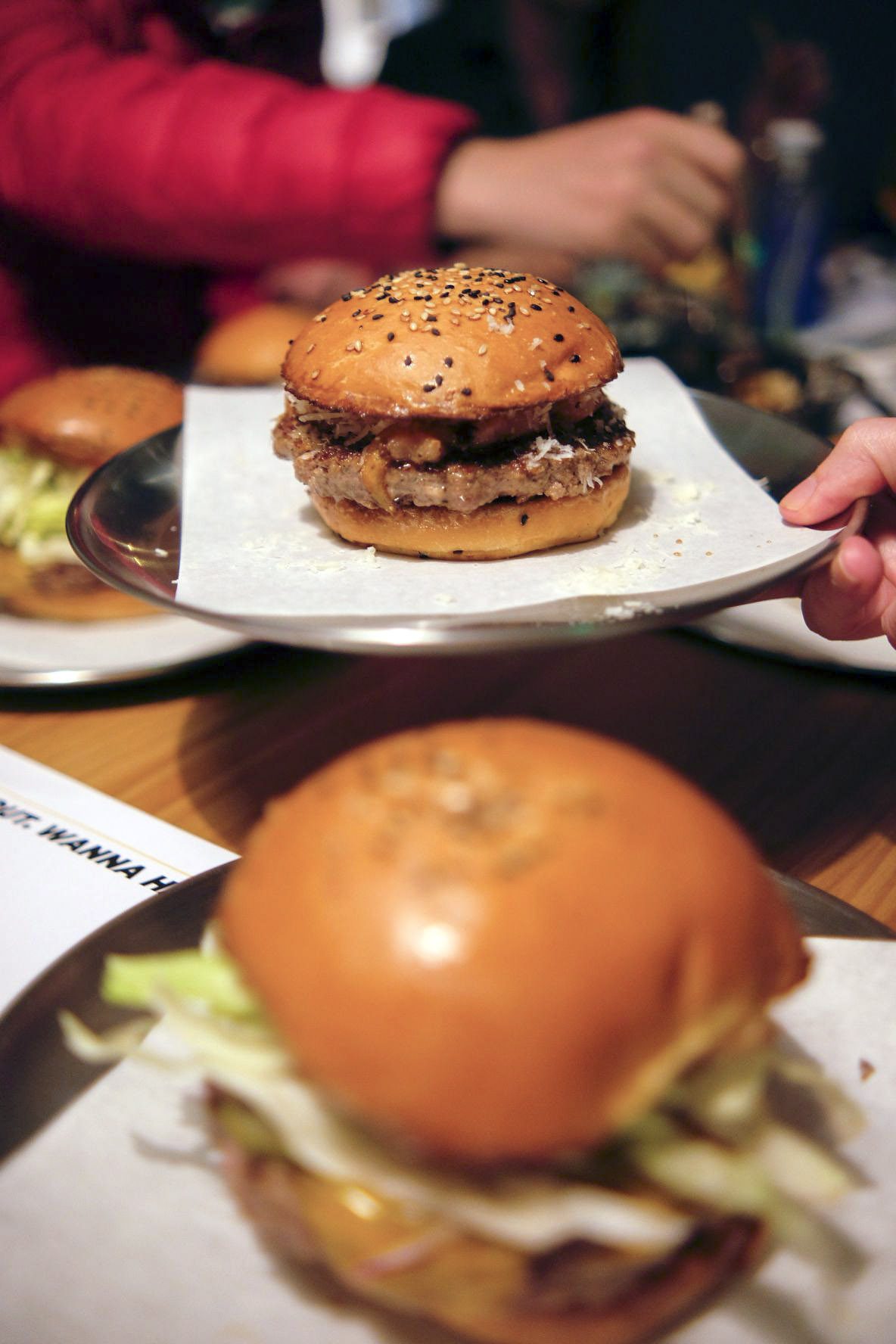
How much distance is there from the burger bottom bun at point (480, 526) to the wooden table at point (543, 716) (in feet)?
1.13

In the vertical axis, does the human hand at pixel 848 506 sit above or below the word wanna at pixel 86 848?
above

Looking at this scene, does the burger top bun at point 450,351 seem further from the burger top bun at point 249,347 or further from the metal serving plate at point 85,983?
the burger top bun at point 249,347

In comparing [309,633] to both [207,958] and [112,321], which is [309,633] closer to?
[207,958]

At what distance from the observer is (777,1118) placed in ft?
2.27

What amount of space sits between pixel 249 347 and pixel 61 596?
1157mm

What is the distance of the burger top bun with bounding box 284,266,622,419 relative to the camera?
1080mm

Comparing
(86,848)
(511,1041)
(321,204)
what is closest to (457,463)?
(86,848)

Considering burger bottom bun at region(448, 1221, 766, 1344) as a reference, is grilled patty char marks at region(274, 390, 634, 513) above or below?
above

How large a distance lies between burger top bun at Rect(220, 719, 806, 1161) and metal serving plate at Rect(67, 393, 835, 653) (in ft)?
0.81

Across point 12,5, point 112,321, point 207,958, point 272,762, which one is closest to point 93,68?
point 12,5

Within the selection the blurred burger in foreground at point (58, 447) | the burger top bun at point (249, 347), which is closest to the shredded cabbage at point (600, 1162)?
the blurred burger in foreground at point (58, 447)

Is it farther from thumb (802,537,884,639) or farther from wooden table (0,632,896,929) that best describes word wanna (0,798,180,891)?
thumb (802,537,884,639)

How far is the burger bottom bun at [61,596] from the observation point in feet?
5.31

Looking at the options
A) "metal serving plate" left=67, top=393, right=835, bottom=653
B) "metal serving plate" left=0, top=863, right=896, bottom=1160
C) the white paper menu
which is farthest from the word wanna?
"metal serving plate" left=67, top=393, right=835, bottom=653
